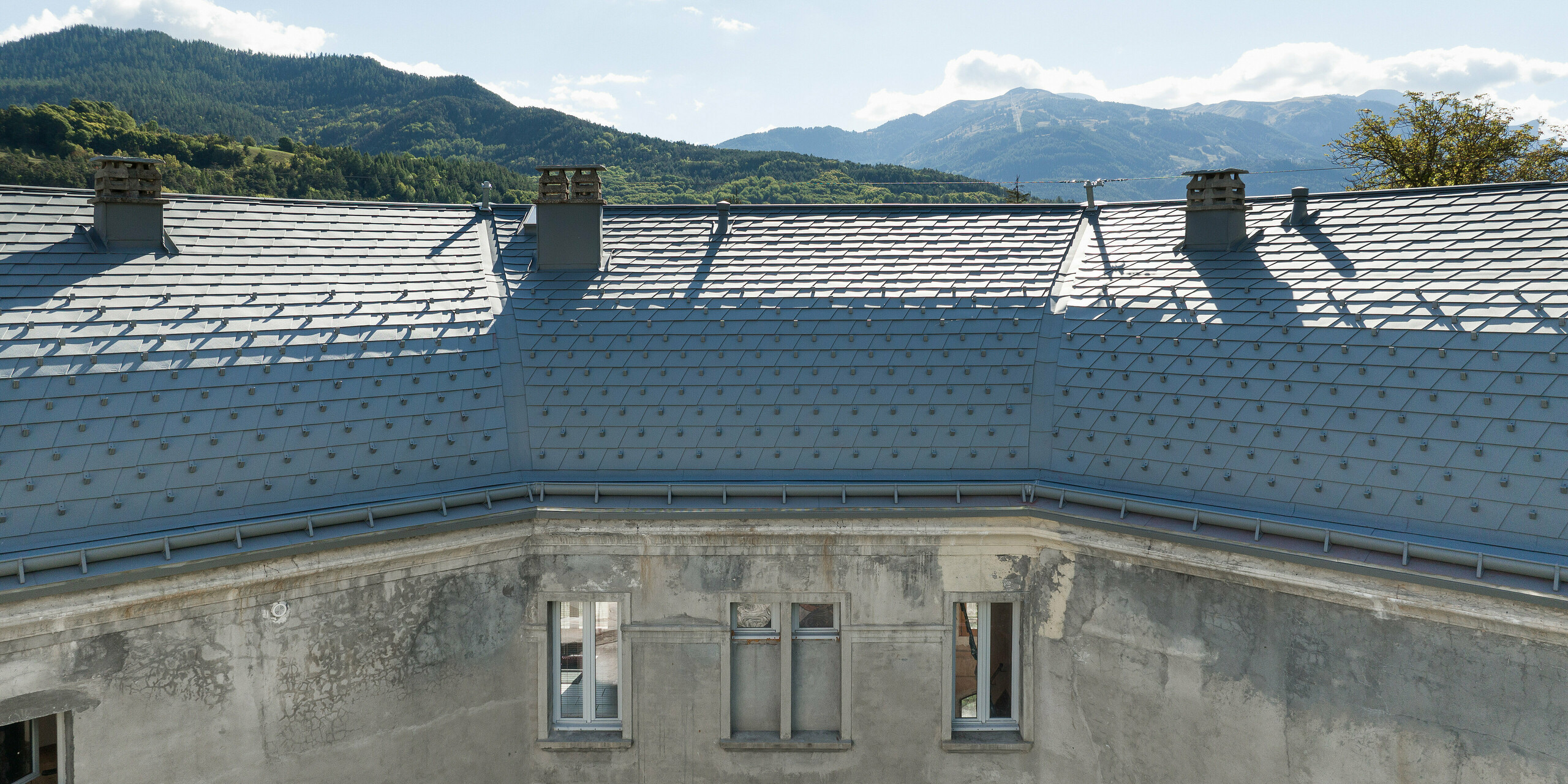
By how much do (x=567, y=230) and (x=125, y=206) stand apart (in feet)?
26.9

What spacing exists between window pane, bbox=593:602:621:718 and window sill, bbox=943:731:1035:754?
594 centimetres

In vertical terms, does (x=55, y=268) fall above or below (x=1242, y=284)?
above

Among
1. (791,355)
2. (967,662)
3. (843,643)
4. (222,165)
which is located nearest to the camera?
(843,643)

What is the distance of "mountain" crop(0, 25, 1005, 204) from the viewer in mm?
106312

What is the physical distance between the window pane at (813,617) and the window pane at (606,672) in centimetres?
330

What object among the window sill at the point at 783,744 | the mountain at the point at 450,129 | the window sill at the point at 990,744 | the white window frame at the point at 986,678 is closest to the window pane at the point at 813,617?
the window sill at the point at 783,744

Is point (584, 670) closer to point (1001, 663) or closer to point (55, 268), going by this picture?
point (1001, 663)

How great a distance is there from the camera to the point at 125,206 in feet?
59.5

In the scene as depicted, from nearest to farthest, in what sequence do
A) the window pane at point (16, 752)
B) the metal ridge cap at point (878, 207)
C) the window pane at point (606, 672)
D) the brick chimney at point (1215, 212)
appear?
the window pane at point (16, 752), the window pane at point (606, 672), the brick chimney at point (1215, 212), the metal ridge cap at point (878, 207)

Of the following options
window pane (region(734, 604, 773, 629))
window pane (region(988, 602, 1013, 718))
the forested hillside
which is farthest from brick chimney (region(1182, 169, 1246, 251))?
the forested hillside

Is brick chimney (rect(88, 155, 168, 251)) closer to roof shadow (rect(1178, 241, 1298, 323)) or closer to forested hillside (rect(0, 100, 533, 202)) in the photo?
roof shadow (rect(1178, 241, 1298, 323))

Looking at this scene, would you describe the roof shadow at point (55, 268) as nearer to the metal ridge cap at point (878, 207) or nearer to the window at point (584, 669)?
the metal ridge cap at point (878, 207)

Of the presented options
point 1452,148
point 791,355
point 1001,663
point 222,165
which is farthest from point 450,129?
point 1001,663

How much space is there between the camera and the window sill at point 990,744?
16.9 m
